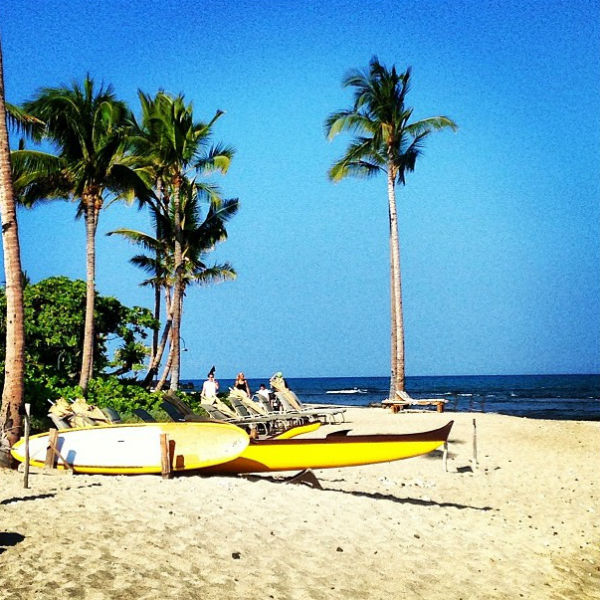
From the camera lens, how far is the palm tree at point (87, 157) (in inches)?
805

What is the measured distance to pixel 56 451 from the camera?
34.0 feet

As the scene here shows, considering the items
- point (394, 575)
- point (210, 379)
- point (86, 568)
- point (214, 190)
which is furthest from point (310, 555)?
point (214, 190)

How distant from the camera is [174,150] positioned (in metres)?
25.8

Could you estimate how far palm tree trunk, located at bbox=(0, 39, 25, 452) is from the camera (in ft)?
37.5

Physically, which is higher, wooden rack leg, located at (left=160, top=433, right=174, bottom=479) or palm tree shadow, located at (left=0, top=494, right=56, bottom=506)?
wooden rack leg, located at (left=160, top=433, right=174, bottom=479)

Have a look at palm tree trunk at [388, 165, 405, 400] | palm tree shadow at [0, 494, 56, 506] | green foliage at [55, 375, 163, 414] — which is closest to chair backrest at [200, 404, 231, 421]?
green foliage at [55, 375, 163, 414]

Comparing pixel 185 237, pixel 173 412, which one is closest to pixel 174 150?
pixel 185 237

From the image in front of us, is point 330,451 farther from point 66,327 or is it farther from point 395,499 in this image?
point 66,327

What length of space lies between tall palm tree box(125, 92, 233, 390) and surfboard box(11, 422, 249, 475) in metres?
14.9

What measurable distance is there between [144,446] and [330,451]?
Result: 257 centimetres

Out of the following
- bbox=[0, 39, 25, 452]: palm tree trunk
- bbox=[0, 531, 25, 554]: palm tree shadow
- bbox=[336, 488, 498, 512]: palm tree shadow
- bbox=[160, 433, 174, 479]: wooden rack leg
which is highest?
bbox=[0, 39, 25, 452]: palm tree trunk

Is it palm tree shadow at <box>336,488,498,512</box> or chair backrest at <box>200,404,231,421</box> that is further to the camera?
chair backrest at <box>200,404,231,421</box>

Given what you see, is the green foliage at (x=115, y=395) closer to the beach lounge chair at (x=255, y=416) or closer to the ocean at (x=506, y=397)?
the beach lounge chair at (x=255, y=416)

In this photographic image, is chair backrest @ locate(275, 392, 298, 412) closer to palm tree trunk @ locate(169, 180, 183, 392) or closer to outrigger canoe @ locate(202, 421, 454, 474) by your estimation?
outrigger canoe @ locate(202, 421, 454, 474)
